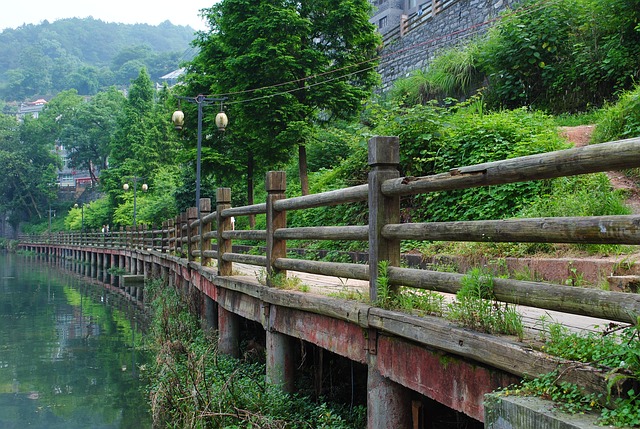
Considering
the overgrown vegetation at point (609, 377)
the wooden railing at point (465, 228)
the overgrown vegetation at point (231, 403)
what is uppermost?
the wooden railing at point (465, 228)

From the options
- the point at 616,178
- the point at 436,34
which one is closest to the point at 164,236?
the point at 436,34

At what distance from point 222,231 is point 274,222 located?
2792 mm

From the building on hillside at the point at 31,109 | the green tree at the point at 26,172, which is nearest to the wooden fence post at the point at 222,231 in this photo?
the green tree at the point at 26,172

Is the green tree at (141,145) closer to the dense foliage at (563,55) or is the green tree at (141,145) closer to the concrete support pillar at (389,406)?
the dense foliage at (563,55)

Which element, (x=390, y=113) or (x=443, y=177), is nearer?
(x=443, y=177)

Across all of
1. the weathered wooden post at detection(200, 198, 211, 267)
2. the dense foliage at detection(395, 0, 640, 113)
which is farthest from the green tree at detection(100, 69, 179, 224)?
the dense foliage at detection(395, 0, 640, 113)

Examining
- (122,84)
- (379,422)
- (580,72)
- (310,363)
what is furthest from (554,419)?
(122,84)

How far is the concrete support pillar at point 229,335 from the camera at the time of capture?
30.1 ft

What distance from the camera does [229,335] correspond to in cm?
930

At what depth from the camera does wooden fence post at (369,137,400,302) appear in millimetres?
4543

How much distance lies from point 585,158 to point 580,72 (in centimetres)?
1043

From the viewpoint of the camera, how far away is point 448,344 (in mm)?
3564

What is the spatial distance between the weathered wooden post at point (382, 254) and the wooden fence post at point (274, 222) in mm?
2233

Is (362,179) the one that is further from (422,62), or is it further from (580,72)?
(422,62)
